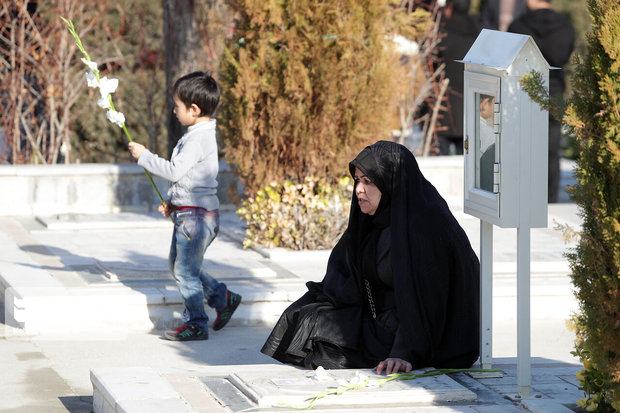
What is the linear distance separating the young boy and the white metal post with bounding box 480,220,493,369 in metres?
1.99

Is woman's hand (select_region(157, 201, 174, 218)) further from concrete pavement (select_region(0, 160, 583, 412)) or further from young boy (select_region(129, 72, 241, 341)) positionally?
concrete pavement (select_region(0, 160, 583, 412))

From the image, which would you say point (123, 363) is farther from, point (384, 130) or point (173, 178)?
point (384, 130)

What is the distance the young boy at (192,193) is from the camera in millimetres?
6430

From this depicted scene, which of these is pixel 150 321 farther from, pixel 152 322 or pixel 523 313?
pixel 523 313

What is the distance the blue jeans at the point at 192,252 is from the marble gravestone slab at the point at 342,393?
5.51 ft

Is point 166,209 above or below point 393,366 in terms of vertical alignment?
above

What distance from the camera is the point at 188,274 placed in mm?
6469

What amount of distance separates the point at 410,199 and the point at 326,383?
0.96 meters

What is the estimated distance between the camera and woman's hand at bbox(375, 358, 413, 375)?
15.9 feet

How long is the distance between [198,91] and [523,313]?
8.60ft

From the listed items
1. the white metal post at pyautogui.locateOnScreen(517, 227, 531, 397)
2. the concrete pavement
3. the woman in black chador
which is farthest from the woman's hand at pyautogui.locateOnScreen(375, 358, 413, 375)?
the white metal post at pyautogui.locateOnScreen(517, 227, 531, 397)

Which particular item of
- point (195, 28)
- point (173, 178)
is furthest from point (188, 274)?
point (195, 28)

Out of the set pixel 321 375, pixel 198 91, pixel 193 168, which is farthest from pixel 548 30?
pixel 321 375

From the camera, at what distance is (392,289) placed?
5.32 m
